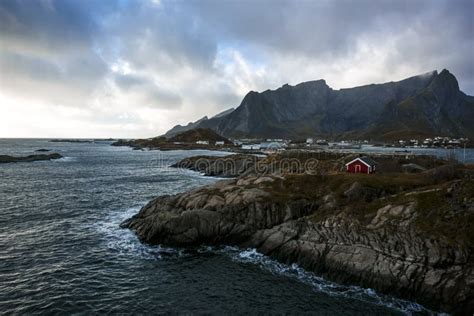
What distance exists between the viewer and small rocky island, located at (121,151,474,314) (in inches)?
1206

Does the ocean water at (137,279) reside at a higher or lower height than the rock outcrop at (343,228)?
lower

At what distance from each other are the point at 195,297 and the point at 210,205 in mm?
19214

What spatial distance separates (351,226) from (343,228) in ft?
3.09

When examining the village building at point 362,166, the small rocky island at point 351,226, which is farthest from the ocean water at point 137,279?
the village building at point 362,166

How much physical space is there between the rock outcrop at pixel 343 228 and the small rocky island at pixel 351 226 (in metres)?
0.09

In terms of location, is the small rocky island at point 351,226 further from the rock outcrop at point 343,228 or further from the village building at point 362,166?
the village building at point 362,166

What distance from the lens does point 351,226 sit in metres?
38.2

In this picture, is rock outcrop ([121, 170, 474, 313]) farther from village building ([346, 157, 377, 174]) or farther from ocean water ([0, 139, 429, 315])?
village building ([346, 157, 377, 174])

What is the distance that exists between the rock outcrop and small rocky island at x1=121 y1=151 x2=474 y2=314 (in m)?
0.09

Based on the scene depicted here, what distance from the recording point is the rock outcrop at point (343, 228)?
100 feet

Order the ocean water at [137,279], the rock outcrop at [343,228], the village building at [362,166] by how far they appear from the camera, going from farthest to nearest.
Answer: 1. the village building at [362,166]
2. the rock outcrop at [343,228]
3. the ocean water at [137,279]

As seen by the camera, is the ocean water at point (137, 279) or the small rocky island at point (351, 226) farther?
the small rocky island at point (351, 226)

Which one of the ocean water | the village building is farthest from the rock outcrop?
the village building

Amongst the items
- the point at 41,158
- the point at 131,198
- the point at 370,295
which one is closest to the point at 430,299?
the point at 370,295
